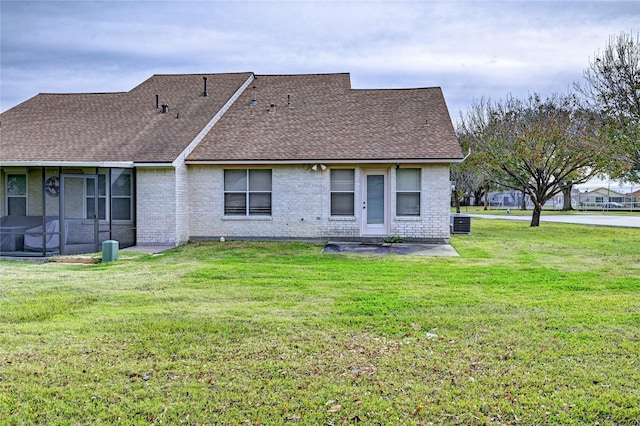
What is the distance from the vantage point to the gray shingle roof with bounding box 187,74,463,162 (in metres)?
14.9

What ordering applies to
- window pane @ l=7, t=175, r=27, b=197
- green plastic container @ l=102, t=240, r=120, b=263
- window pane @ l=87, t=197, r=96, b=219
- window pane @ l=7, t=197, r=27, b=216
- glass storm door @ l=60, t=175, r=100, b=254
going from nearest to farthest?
green plastic container @ l=102, t=240, r=120, b=263
glass storm door @ l=60, t=175, r=100, b=254
window pane @ l=87, t=197, r=96, b=219
window pane @ l=7, t=197, r=27, b=216
window pane @ l=7, t=175, r=27, b=197

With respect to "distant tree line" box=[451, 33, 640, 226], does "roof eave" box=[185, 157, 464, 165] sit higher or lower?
lower

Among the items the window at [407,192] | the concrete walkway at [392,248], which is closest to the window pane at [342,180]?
the window at [407,192]

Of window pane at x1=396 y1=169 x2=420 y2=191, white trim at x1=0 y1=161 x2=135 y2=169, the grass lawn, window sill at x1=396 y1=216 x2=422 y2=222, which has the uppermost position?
white trim at x1=0 y1=161 x2=135 y2=169

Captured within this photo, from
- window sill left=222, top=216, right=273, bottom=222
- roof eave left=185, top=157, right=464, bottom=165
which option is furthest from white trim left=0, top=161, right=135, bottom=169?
window sill left=222, top=216, right=273, bottom=222

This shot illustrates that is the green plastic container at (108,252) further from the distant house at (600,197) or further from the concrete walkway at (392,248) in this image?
the distant house at (600,197)

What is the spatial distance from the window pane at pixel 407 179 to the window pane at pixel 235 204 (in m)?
4.90

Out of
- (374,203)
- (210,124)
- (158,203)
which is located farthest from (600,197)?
(158,203)

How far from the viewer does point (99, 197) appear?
1374 cm

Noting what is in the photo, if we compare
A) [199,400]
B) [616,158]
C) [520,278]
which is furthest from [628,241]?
[199,400]

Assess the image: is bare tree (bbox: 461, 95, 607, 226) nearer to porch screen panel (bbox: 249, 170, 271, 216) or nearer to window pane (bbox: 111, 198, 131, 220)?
porch screen panel (bbox: 249, 170, 271, 216)

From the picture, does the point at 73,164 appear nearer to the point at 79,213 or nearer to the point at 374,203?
the point at 79,213

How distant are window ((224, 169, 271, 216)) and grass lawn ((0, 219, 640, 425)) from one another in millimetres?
5822

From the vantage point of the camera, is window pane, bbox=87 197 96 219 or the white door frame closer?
window pane, bbox=87 197 96 219
